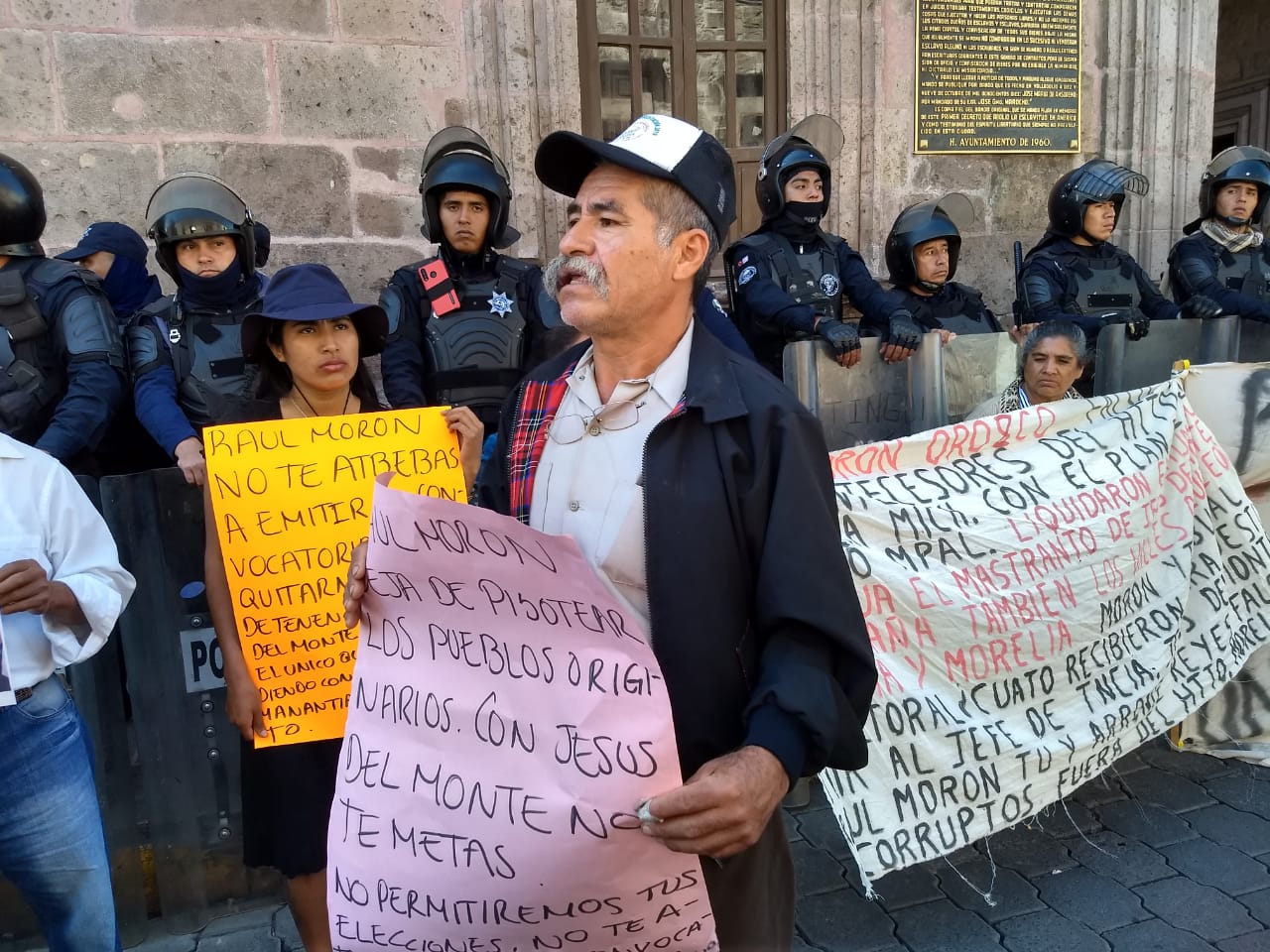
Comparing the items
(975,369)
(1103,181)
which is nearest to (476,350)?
(975,369)

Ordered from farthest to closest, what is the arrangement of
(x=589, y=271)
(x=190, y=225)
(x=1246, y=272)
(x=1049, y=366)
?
1. (x=1246, y=272)
2. (x=1049, y=366)
3. (x=190, y=225)
4. (x=589, y=271)

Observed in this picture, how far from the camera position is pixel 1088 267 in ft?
20.5

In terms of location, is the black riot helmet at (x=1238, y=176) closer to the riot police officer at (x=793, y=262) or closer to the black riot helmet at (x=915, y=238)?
the black riot helmet at (x=915, y=238)

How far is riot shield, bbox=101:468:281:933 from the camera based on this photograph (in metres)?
3.12

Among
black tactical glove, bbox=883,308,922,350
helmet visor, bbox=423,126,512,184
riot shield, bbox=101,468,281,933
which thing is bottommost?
riot shield, bbox=101,468,281,933

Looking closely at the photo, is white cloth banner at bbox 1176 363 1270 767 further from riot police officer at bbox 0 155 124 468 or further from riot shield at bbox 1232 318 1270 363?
riot police officer at bbox 0 155 124 468

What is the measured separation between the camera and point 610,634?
55.7 inches

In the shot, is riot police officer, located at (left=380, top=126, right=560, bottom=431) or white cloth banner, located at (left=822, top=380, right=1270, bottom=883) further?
riot police officer, located at (left=380, top=126, right=560, bottom=431)

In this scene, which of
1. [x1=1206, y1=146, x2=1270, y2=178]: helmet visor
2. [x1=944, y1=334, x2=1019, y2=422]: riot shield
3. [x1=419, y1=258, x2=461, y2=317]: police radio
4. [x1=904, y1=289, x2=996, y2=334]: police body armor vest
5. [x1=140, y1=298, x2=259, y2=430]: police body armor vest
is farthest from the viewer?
[x1=1206, y1=146, x2=1270, y2=178]: helmet visor

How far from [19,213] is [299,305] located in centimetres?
162

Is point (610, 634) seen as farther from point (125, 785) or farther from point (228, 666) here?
point (125, 785)

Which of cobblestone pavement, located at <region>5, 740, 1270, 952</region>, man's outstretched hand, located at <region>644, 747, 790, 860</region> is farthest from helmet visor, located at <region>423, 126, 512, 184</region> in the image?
man's outstretched hand, located at <region>644, 747, 790, 860</region>

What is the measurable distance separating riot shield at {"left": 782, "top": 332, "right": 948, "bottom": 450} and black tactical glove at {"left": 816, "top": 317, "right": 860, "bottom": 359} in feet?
0.14

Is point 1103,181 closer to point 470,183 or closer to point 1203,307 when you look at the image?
point 1203,307
